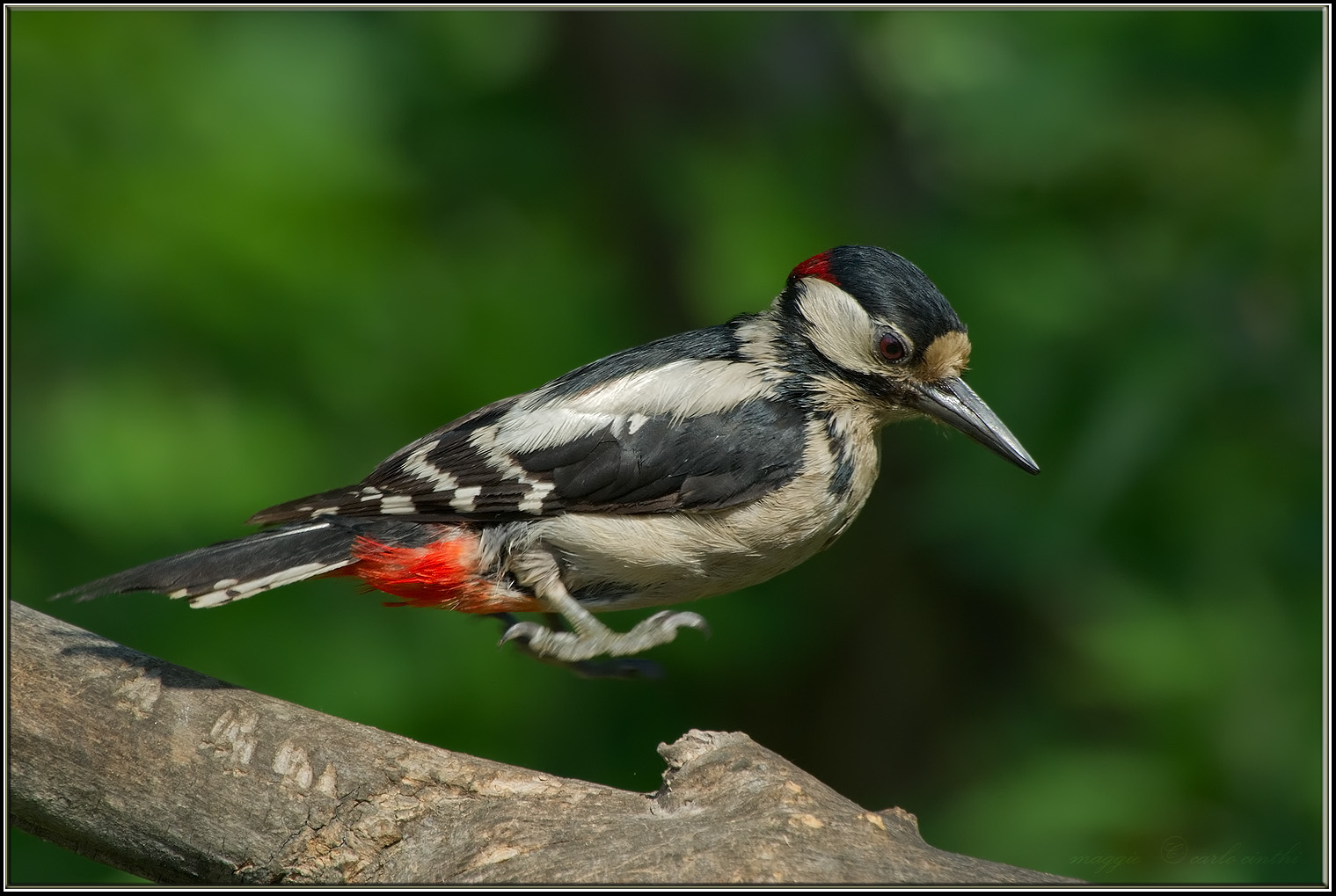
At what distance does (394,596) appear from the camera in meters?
4.26

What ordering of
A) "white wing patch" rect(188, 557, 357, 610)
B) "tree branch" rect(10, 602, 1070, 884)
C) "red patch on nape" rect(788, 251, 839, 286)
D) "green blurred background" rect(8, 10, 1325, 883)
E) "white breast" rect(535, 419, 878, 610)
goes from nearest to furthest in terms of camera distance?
"tree branch" rect(10, 602, 1070, 884) → "white wing patch" rect(188, 557, 357, 610) → "white breast" rect(535, 419, 878, 610) → "red patch on nape" rect(788, 251, 839, 286) → "green blurred background" rect(8, 10, 1325, 883)

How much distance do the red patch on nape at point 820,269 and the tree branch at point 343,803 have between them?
179cm

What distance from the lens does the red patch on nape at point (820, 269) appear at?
433 cm

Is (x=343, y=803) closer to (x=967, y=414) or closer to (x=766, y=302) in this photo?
(x=967, y=414)

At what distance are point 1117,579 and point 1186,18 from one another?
2.68 metres

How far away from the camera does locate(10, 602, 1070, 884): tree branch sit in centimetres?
295

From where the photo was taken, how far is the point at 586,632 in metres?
4.14

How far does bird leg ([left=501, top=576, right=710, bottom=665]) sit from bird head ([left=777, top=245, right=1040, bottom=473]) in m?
0.99

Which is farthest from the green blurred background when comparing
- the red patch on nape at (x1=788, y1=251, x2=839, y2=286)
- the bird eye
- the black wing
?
the black wing

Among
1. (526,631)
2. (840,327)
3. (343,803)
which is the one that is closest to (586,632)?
(526,631)

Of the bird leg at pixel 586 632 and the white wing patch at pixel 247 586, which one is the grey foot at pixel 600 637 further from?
the white wing patch at pixel 247 586

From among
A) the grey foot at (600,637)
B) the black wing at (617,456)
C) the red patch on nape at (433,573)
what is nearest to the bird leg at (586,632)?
the grey foot at (600,637)

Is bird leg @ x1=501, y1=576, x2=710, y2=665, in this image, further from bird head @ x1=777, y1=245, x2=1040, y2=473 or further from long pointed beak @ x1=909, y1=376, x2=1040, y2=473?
long pointed beak @ x1=909, y1=376, x2=1040, y2=473

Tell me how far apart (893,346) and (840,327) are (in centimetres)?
21
